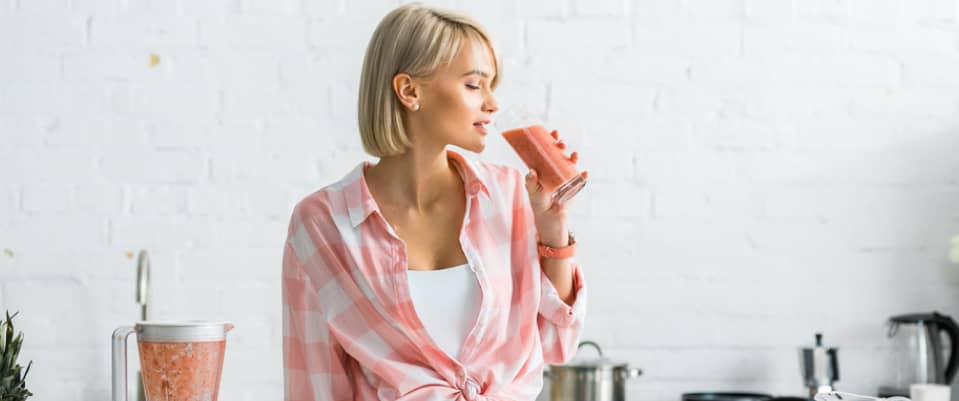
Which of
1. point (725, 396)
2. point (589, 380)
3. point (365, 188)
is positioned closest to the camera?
point (365, 188)

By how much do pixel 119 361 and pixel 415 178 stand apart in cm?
72

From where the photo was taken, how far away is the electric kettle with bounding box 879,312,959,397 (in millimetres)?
2756

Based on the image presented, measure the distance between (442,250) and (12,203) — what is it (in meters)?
1.31

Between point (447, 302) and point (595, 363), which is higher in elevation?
point (447, 302)

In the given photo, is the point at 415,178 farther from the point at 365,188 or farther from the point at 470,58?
the point at 470,58

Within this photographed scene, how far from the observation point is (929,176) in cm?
289

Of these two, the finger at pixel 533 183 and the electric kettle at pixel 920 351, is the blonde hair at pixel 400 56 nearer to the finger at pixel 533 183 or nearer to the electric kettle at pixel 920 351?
the finger at pixel 533 183

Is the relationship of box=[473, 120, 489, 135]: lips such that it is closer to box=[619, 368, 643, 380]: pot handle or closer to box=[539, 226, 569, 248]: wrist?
box=[539, 226, 569, 248]: wrist

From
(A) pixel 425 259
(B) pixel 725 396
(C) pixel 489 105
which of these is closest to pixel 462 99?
(C) pixel 489 105

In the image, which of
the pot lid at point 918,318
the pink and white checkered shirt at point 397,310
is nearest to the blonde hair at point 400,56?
the pink and white checkered shirt at point 397,310

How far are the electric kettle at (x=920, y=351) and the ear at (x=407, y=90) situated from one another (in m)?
1.52

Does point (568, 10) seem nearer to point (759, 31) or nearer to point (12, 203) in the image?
point (759, 31)

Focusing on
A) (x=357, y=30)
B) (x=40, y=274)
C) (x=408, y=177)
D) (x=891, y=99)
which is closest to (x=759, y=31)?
(x=891, y=99)

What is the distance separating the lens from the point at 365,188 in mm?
1943
